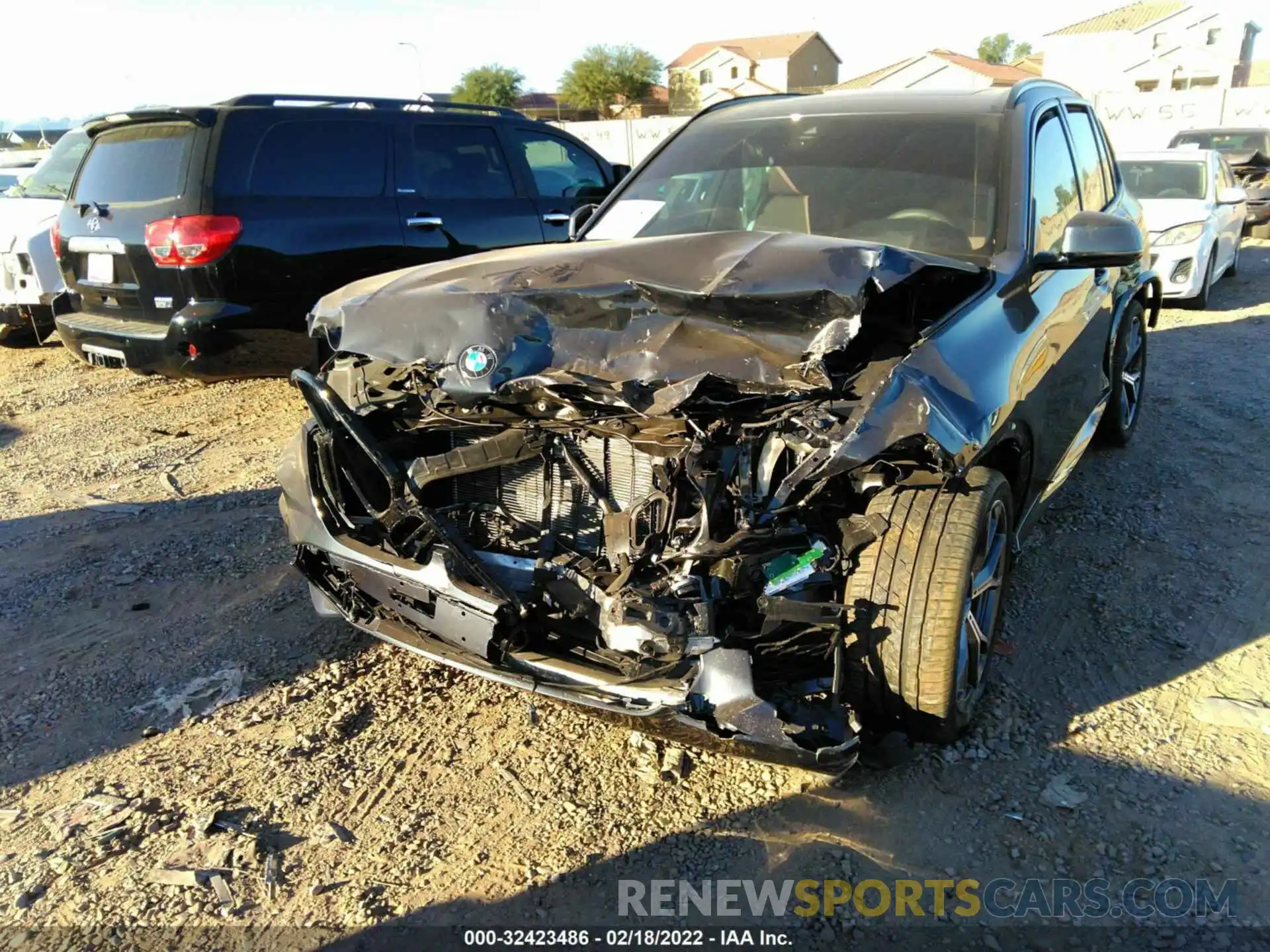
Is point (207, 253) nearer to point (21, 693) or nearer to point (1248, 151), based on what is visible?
point (21, 693)

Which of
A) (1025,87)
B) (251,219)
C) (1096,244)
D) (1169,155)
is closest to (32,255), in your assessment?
(251,219)

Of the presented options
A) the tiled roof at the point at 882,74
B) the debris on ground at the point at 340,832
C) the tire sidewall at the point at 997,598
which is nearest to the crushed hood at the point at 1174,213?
the tire sidewall at the point at 997,598

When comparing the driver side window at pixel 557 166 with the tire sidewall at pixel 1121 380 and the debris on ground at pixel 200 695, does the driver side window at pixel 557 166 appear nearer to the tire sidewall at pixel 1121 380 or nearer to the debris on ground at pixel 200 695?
the tire sidewall at pixel 1121 380

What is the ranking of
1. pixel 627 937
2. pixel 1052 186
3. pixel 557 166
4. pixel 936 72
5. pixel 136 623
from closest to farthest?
pixel 627 937
pixel 136 623
pixel 1052 186
pixel 557 166
pixel 936 72

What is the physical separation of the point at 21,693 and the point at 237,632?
28.1 inches

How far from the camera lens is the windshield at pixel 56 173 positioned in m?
8.47

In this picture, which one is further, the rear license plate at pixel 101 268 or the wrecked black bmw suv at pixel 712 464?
the rear license plate at pixel 101 268

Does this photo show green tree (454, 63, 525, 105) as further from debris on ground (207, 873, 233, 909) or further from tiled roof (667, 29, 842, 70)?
debris on ground (207, 873, 233, 909)

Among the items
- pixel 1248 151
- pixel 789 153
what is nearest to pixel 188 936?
pixel 789 153

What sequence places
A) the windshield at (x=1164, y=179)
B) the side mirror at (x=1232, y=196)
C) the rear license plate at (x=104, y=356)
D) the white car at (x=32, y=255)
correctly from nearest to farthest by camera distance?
the rear license plate at (x=104, y=356) < the white car at (x=32, y=255) < the side mirror at (x=1232, y=196) < the windshield at (x=1164, y=179)

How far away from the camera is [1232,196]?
9000mm

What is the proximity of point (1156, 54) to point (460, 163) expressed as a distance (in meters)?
50.8

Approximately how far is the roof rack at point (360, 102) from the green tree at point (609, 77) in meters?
60.4

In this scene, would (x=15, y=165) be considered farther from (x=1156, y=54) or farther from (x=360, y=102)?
(x=1156, y=54)
